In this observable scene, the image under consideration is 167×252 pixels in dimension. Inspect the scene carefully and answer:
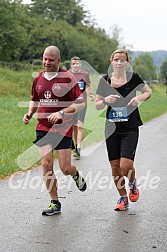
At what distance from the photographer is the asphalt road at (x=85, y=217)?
17.9ft

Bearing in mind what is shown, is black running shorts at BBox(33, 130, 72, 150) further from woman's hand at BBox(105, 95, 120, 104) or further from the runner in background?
woman's hand at BBox(105, 95, 120, 104)

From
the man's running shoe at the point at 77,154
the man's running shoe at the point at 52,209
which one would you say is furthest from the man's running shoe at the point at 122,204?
the man's running shoe at the point at 77,154

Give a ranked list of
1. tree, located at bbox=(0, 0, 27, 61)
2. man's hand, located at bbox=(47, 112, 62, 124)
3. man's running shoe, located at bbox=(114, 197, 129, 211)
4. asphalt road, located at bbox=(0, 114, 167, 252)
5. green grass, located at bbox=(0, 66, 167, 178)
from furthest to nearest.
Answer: tree, located at bbox=(0, 0, 27, 61)
green grass, located at bbox=(0, 66, 167, 178)
man's running shoe, located at bbox=(114, 197, 129, 211)
man's hand, located at bbox=(47, 112, 62, 124)
asphalt road, located at bbox=(0, 114, 167, 252)

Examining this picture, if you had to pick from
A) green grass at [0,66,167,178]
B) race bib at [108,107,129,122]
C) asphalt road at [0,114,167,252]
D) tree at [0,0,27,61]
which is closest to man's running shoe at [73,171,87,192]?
asphalt road at [0,114,167,252]

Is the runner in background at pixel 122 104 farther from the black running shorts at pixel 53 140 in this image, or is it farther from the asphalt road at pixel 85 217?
the asphalt road at pixel 85 217

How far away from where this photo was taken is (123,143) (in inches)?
269

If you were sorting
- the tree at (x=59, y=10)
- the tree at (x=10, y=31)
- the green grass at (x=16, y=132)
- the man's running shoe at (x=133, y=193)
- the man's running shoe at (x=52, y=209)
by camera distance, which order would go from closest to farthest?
the man's running shoe at (x=52, y=209) → the man's running shoe at (x=133, y=193) → the green grass at (x=16, y=132) → the tree at (x=10, y=31) → the tree at (x=59, y=10)

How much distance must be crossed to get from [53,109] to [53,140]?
0.39 meters

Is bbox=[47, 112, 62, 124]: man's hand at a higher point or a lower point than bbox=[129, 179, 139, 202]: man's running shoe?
higher

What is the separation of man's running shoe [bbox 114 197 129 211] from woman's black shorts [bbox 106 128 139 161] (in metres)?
0.55

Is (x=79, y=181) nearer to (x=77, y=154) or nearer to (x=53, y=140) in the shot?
(x=53, y=140)

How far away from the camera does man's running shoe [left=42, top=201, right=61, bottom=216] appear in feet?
22.0

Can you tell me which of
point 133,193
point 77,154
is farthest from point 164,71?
point 133,193

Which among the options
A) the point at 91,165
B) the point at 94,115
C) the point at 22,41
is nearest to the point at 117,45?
the point at 22,41
